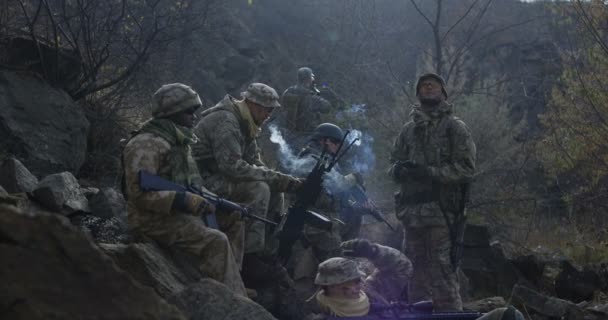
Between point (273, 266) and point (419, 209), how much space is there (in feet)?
5.40

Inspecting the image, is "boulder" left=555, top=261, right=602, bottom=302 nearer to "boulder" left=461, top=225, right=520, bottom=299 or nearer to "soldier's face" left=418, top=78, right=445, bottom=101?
"boulder" left=461, top=225, right=520, bottom=299

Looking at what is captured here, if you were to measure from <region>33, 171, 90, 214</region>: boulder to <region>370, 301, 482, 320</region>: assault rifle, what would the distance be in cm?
301

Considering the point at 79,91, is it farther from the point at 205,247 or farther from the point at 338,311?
the point at 338,311

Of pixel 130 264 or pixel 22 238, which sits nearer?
pixel 22 238

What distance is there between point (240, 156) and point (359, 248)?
1.25 metres

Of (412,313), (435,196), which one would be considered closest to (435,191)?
(435,196)

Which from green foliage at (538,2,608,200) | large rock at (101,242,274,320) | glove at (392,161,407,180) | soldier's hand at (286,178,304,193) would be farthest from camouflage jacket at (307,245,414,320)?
green foliage at (538,2,608,200)

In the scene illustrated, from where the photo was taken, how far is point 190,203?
4.98 m

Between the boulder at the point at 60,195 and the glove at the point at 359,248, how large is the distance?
229cm

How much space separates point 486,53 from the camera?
3253cm

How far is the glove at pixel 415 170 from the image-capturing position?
5850 millimetres

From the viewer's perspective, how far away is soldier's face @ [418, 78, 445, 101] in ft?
19.8

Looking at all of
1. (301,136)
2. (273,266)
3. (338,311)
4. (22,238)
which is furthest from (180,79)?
(22,238)

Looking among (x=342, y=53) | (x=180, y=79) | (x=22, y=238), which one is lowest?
(x=22, y=238)
